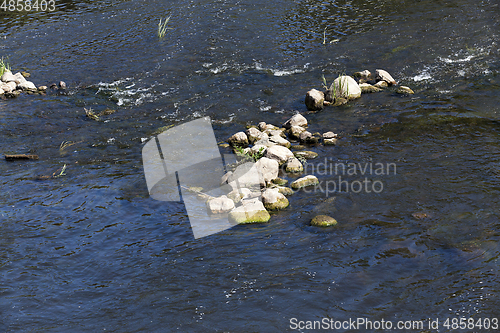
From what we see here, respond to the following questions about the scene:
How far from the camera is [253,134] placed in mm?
10984

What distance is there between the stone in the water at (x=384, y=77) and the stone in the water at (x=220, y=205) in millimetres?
7159

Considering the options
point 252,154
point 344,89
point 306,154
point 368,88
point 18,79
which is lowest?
point 306,154

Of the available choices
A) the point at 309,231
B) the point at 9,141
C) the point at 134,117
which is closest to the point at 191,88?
the point at 134,117

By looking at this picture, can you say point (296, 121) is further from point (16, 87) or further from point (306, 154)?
point (16, 87)

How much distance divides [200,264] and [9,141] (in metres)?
7.84

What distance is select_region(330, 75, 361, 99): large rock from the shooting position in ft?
40.9

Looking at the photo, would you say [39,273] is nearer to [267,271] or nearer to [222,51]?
[267,271]

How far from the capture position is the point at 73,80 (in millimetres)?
15273

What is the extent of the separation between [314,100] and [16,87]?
33.6 ft

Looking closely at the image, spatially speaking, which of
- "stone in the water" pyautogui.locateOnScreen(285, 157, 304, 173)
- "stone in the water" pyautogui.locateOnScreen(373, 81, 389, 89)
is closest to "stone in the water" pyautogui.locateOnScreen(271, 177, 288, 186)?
"stone in the water" pyautogui.locateOnScreen(285, 157, 304, 173)

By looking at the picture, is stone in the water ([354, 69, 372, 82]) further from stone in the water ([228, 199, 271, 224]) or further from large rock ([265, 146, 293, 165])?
stone in the water ([228, 199, 271, 224])

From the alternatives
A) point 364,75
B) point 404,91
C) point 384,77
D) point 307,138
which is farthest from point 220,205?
point 364,75

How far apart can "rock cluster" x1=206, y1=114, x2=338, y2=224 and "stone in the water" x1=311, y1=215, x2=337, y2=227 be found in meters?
0.83

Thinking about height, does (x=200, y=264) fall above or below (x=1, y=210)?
below
